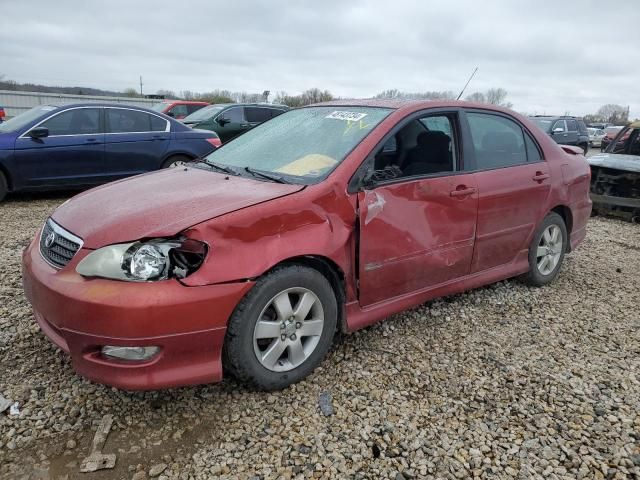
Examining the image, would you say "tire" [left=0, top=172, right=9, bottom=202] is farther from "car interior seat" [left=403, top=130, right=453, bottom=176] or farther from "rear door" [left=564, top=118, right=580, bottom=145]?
"rear door" [left=564, top=118, right=580, bottom=145]

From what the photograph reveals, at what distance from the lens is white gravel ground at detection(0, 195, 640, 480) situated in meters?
2.25

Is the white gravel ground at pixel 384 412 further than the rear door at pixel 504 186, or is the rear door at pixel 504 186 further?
the rear door at pixel 504 186

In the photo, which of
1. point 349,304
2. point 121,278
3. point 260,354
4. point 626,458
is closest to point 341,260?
point 349,304

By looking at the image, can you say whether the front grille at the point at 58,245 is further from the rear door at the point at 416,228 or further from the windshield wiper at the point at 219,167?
the rear door at the point at 416,228

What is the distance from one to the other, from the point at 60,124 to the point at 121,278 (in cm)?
594

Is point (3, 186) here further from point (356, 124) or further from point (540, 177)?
point (540, 177)

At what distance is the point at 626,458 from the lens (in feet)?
7.71

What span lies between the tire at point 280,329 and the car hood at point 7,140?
19.5 feet

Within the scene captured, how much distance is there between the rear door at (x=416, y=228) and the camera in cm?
299

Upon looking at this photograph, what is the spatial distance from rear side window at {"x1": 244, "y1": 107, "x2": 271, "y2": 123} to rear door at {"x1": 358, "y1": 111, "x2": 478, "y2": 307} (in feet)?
31.9

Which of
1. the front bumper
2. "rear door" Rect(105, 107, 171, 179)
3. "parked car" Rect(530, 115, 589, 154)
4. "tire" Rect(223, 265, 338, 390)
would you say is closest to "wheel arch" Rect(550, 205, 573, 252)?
"tire" Rect(223, 265, 338, 390)

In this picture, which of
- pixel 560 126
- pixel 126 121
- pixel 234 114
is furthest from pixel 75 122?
pixel 560 126

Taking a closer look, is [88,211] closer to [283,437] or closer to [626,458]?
[283,437]

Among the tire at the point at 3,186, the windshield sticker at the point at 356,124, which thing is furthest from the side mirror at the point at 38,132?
the windshield sticker at the point at 356,124
